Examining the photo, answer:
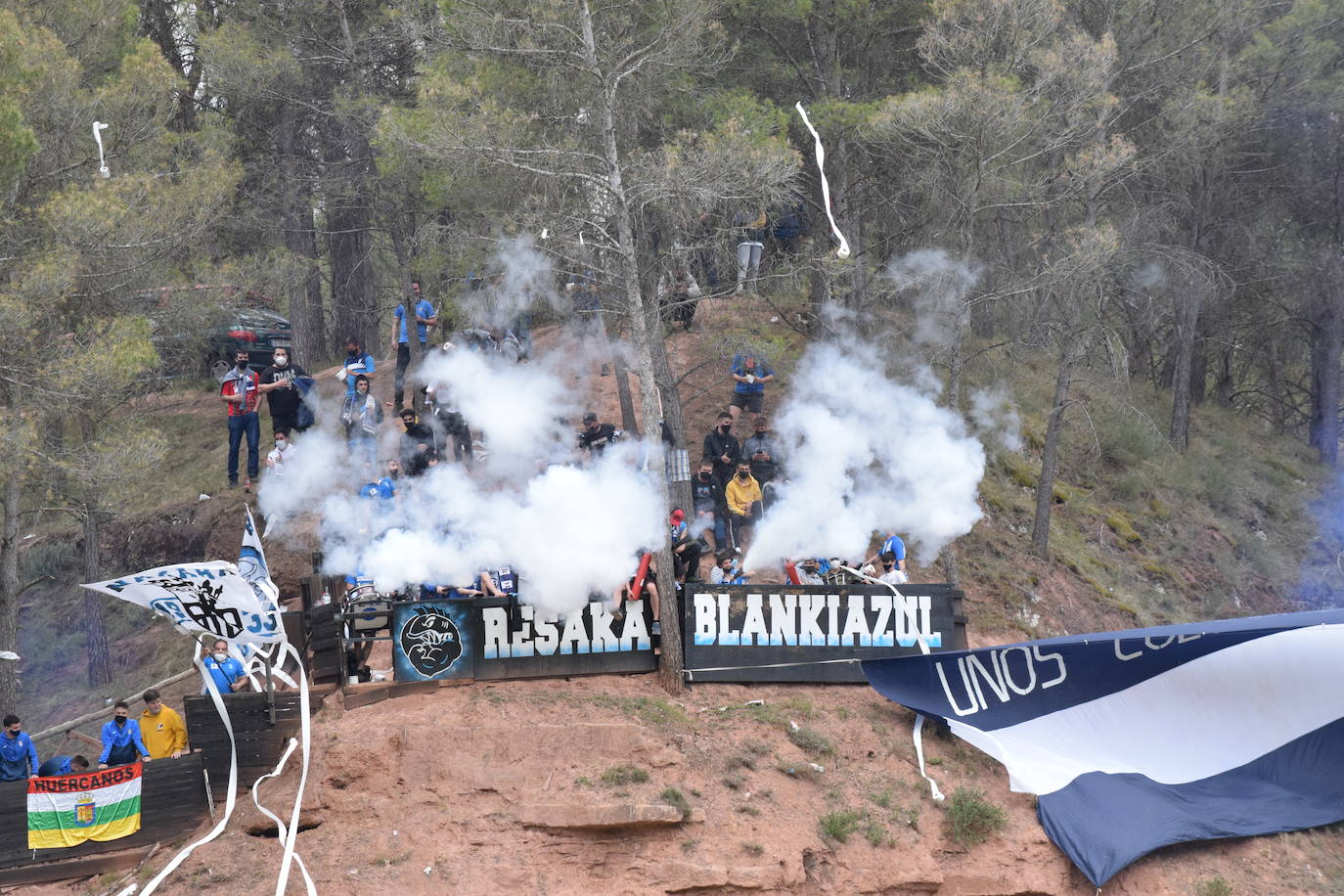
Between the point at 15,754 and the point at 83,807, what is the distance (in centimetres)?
110

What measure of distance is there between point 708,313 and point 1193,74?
10839 mm

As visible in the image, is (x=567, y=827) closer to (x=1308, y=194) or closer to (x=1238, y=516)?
(x=1238, y=516)

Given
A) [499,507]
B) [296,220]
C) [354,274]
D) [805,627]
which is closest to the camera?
[805,627]

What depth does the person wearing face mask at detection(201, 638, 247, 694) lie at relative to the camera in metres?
11.7

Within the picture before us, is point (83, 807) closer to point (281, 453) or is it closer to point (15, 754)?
point (15, 754)

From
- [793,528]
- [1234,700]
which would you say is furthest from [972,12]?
[1234,700]

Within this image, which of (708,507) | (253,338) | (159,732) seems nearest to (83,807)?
(159,732)

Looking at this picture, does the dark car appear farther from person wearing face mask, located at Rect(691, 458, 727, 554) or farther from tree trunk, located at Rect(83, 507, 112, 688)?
person wearing face mask, located at Rect(691, 458, 727, 554)

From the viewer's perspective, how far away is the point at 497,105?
1549 centimetres

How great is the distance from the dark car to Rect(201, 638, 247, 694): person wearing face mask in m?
8.16

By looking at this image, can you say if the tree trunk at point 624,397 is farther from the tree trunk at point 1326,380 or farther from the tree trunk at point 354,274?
the tree trunk at point 1326,380

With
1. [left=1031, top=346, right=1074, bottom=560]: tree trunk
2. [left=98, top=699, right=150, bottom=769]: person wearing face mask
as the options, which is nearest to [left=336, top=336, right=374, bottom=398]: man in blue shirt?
[left=98, top=699, right=150, bottom=769]: person wearing face mask

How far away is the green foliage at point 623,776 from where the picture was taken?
11284 mm

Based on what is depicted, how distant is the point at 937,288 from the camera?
687 inches
